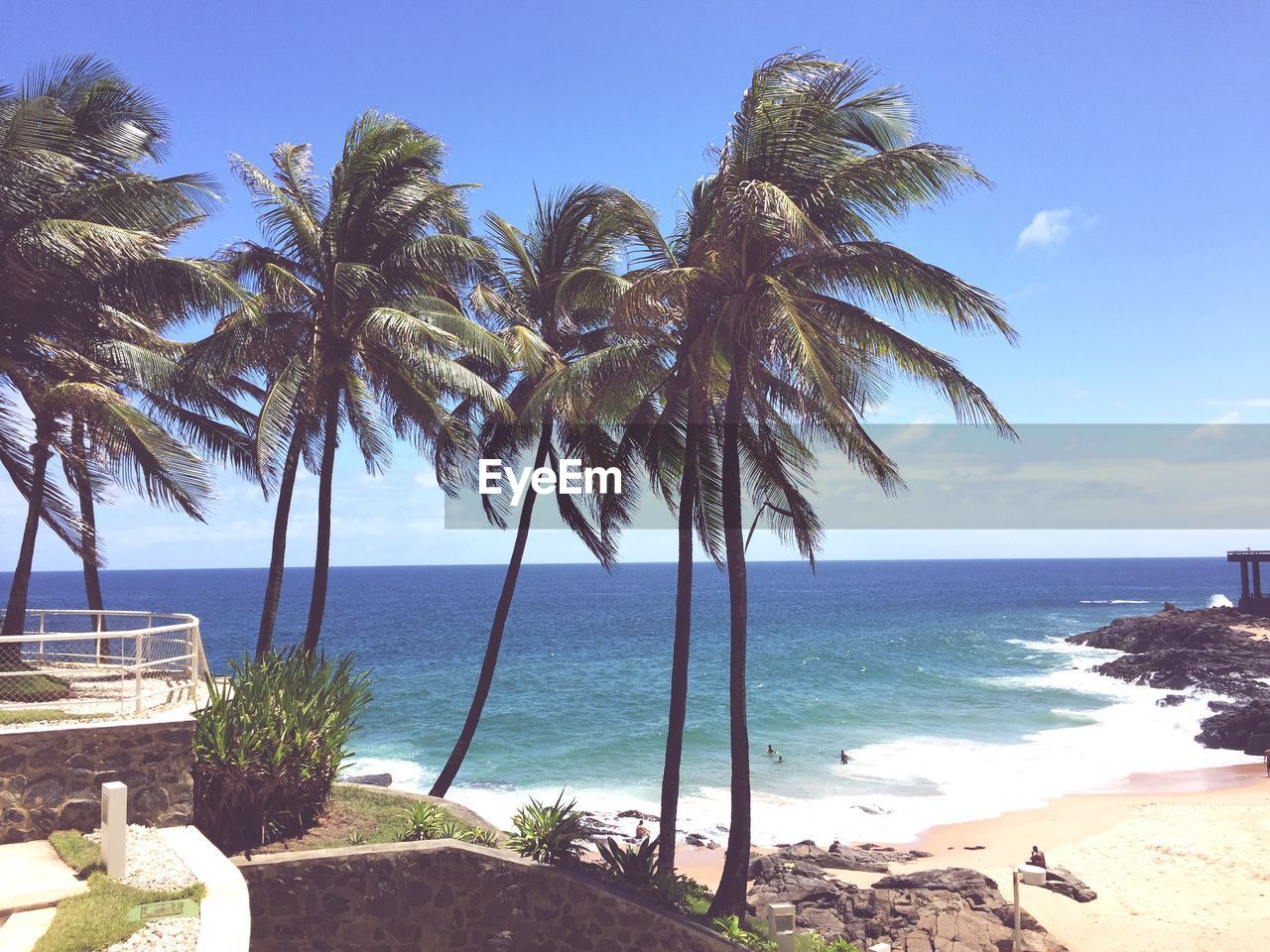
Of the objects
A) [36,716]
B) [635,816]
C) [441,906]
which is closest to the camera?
[36,716]

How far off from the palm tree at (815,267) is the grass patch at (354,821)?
4.34 metres

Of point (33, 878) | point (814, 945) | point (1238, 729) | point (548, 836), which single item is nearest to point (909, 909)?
point (814, 945)

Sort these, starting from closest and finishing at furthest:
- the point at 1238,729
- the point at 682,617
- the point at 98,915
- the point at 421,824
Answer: the point at 98,915
the point at 421,824
the point at 682,617
the point at 1238,729

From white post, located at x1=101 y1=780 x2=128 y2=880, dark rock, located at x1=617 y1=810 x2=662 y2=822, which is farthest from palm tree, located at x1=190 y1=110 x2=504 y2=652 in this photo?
dark rock, located at x1=617 y1=810 x2=662 y2=822

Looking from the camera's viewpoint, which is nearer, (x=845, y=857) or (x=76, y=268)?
(x=76, y=268)

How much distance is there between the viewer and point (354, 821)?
11562 mm

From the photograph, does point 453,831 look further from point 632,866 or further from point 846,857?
point 846,857

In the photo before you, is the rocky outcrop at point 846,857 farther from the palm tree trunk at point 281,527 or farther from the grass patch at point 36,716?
the grass patch at point 36,716

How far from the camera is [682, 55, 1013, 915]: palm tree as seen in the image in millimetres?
10797

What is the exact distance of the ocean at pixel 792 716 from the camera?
27844 mm

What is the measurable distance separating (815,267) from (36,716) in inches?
415

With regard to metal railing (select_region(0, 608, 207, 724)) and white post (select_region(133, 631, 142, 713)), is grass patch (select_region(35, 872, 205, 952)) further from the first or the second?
metal railing (select_region(0, 608, 207, 724))

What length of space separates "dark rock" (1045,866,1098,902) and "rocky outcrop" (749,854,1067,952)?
87.8 inches

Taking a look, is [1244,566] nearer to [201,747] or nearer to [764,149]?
[764,149]
